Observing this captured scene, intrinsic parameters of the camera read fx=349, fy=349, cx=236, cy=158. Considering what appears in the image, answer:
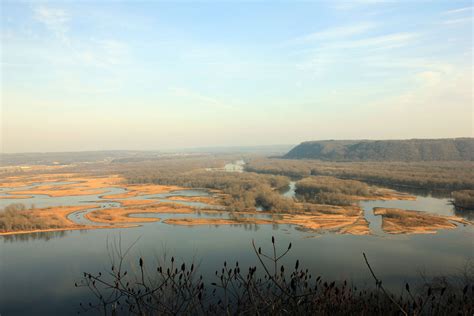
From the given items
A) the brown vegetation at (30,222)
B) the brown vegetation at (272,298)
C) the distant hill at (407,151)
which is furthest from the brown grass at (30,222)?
the distant hill at (407,151)

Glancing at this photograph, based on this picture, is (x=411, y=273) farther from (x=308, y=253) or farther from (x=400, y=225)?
(x=400, y=225)

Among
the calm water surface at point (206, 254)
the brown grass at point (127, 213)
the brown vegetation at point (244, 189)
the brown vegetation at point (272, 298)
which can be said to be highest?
the brown vegetation at point (272, 298)

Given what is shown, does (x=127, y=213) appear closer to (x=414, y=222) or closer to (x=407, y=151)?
(x=414, y=222)

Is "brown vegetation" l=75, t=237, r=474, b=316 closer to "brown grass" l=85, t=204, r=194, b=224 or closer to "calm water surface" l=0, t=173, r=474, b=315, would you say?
"calm water surface" l=0, t=173, r=474, b=315

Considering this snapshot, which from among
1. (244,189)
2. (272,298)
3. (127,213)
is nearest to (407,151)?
(244,189)

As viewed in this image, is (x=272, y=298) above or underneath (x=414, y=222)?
above

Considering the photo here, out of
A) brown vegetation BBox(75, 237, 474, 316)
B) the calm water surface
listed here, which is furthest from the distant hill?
brown vegetation BBox(75, 237, 474, 316)

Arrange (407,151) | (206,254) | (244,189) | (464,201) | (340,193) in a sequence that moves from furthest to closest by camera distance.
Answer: (407,151)
(244,189)
(340,193)
(464,201)
(206,254)

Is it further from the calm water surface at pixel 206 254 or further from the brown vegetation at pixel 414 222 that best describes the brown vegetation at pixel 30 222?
the brown vegetation at pixel 414 222
